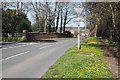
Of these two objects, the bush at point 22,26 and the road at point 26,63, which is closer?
the road at point 26,63

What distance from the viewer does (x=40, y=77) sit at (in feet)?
37.1

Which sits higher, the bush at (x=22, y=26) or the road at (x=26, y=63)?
the bush at (x=22, y=26)

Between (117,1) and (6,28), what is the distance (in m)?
32.6

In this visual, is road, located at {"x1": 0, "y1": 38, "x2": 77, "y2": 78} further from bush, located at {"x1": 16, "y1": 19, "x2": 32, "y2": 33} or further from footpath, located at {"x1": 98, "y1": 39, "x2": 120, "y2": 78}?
bush, located at {"x1": 16, "y1": 19, "x2": 32, "y2": 33}

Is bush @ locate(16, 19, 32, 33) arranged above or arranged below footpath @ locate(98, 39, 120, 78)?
above

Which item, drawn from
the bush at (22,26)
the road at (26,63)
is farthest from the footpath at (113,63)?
the bush at (22,26)

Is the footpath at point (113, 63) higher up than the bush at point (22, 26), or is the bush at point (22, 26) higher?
the bush at point (22, 26)

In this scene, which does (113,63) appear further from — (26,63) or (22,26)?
(22,26)

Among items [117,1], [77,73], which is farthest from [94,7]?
[77,73]

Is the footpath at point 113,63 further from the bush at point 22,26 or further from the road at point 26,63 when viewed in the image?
the bush at point 22,26

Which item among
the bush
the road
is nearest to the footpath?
the road

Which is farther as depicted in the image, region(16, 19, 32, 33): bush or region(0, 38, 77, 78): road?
region(16, 19, 32, 33): bush

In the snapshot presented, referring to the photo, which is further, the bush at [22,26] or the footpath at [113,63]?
the bush at [22,26]

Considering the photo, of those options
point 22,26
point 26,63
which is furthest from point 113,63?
point 22,26
